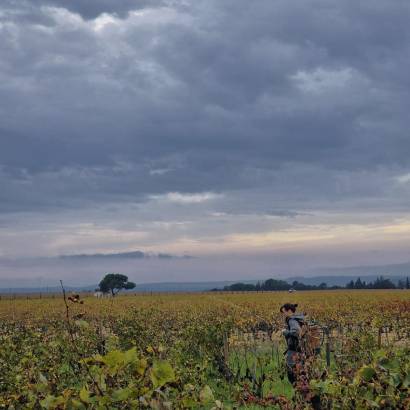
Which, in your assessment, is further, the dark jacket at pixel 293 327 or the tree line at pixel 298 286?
the tree line at pixel 298 286

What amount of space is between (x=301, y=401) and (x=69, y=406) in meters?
2.55

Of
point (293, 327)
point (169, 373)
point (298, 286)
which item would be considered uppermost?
point (169, 373)

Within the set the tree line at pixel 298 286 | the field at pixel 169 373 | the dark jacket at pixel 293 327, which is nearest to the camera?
the field at pixel 169 373

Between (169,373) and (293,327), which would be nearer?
(169,373)

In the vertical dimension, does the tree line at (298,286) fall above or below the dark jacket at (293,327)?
below

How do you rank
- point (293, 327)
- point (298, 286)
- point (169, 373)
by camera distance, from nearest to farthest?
1. point (169, 373)
2. point (293, 327)
3. point (298, 286)

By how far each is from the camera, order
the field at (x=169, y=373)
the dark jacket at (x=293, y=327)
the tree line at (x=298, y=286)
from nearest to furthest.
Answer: the field at (x=169, y=373) < the dark jacket at (x=293, y=327) < the tree line at (x=298, y=286)

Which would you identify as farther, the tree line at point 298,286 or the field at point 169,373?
the tree line at point 298,286

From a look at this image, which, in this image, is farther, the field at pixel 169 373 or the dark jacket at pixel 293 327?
the dark jacket at pixel 293 327

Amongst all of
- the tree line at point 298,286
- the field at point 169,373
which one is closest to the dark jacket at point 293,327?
the field at point 169,373

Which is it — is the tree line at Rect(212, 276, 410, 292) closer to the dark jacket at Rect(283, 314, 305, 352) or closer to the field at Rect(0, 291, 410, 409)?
the field at Rect(0, 291, 410, 409)

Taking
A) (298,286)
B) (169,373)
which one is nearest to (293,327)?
(169,373)

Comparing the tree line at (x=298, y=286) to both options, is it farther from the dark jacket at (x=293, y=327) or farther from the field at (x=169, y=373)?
the dark jacket at (x=293, y=327)

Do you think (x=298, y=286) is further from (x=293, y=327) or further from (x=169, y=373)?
(x=169, y=373)
